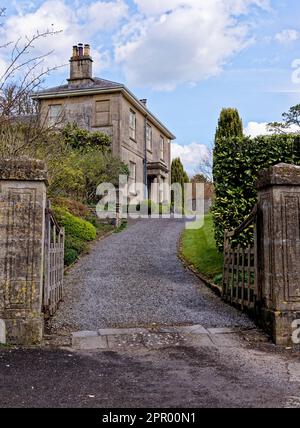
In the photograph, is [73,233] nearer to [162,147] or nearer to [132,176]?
[132,176]

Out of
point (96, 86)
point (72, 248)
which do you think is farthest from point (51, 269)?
point (96, 86)

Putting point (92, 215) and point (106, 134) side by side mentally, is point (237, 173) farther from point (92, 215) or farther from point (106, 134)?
point (106, 134)

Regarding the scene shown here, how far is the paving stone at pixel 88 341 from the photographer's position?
5.29 m

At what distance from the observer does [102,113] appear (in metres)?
24.5

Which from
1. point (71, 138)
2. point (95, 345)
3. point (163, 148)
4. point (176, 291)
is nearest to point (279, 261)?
point (95, 345)

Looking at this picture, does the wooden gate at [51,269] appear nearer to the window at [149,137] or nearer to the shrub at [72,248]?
the shrub at [72,248]

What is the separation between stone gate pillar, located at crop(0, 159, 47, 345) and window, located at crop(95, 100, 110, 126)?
19.3 metres

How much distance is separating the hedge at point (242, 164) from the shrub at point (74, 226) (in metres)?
6.46

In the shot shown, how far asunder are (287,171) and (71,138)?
59.3 feet

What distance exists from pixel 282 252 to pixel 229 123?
12.2 metres

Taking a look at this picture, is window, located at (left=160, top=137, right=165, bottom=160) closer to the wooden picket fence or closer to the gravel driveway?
the gravel driveway

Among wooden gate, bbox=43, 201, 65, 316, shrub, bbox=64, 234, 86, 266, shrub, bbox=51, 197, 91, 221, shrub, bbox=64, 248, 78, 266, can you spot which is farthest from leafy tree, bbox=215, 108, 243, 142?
wooden gate, bbox=43, 201, 65, 316

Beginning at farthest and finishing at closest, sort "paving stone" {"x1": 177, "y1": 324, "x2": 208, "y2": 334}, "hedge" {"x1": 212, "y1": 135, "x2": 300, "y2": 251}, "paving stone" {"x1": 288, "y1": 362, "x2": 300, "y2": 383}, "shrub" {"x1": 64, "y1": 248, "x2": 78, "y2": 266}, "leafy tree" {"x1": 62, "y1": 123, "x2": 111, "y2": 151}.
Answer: "leafy tree" {"x1": 62, "y1": 123, "x2": 111, "y2": 151} < "shrub" {"x1": 64, "y1": 248, "x2": 78, "y2": 266} < "hedge" {"x1": 212, "y1": 135, "x2": 300, "y2": 251} < "paving stone" {"x1": 177, "y1": 324, "x2": 208, "y2": 334} < "paving stone" {"x1": 288, "y1": 362, "x2": 300, "y2": 383}

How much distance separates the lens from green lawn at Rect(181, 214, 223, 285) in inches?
402
